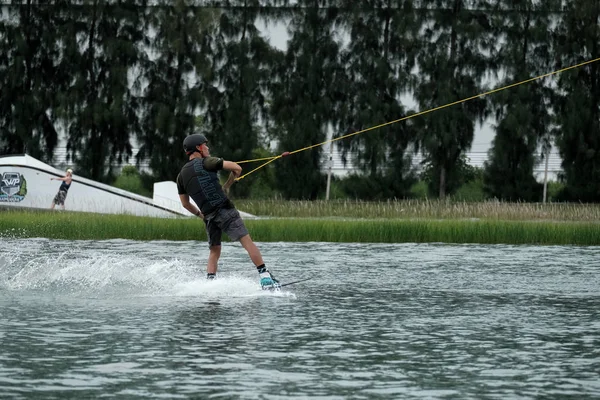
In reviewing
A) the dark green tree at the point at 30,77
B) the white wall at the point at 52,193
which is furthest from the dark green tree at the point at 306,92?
the white wall at the point at 52,193

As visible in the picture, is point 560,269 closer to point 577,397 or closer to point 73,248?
point 73,248

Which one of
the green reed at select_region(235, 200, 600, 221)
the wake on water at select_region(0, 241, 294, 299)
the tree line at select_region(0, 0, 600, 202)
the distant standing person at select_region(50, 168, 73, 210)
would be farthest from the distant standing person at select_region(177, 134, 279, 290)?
the tree line at select_region(0, 0, 600, 202)

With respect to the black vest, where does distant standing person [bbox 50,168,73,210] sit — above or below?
above

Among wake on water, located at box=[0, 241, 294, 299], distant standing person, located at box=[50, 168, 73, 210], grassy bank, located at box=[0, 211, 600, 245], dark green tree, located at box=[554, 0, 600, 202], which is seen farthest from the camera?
dark green tree, located at box=[554, 0, 600, 202]

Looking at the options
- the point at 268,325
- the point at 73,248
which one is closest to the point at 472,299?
the point at 268,325

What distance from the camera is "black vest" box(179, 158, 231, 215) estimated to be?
48.1 ft

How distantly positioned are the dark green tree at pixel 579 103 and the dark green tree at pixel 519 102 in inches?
23.8

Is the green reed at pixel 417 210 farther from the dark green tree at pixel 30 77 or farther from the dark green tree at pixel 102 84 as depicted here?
the dark green tree at pixel 30 77

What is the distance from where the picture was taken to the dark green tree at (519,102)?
4347cm

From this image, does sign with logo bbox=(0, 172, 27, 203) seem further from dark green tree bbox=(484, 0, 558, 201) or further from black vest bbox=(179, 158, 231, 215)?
black vest bbox=(179, 158, 231, 215)

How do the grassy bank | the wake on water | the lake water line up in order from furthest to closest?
the grassy bank
the wake on water
the lake water

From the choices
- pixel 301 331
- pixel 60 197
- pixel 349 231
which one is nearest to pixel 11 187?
pixel 60 197

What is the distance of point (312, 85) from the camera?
44.8 m

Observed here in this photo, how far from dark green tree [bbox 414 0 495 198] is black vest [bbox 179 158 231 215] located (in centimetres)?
2912
